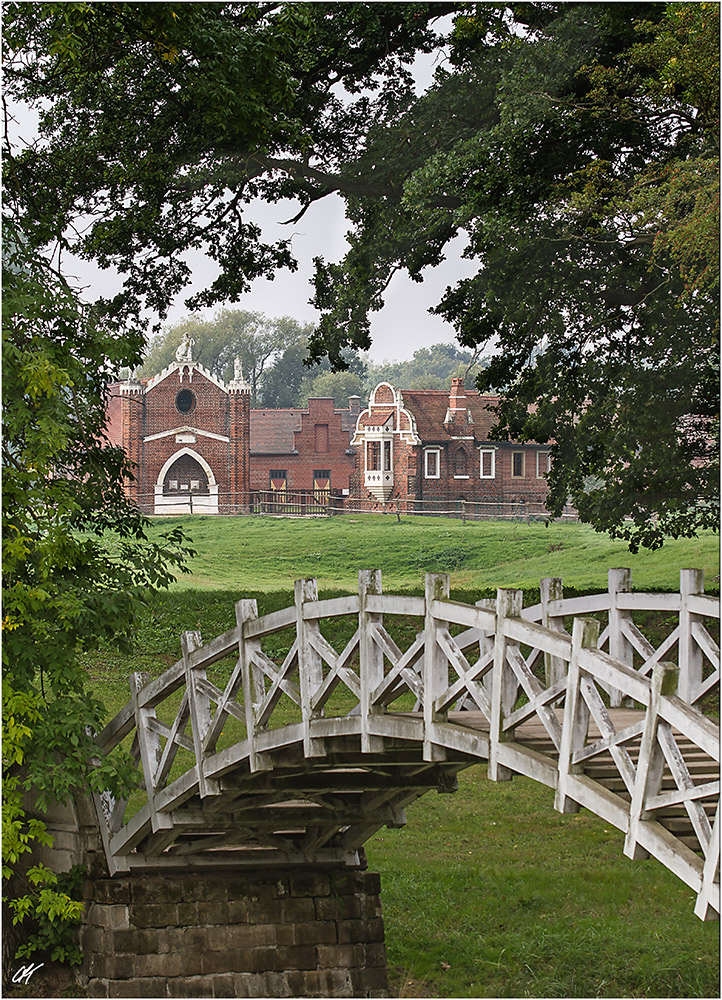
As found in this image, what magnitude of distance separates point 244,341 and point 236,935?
25.2 metres

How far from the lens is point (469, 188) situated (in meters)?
18.4

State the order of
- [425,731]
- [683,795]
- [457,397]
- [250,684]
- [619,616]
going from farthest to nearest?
[457,397], [250,684], [619,616], [425,731], [683,795]

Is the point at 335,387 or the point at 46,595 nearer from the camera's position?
the point at 46,595

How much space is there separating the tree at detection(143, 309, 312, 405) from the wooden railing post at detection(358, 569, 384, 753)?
23.8 m

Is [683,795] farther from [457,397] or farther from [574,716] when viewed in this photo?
[457,397]

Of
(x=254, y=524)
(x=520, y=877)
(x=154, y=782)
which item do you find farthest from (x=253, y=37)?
(x=254, y=524)

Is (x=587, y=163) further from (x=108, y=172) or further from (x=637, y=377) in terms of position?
(x=108, y=172)

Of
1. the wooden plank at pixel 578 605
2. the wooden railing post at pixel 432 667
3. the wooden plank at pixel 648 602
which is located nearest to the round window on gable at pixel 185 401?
the wooden plank at pixel 578 605

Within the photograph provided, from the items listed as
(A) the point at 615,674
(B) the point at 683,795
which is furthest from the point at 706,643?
(B) the point at 683,795

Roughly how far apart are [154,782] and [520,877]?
547 centimetres

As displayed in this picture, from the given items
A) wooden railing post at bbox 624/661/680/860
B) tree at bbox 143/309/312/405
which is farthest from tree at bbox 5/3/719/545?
tree at bbox 143/309/312/405

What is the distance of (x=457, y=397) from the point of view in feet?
113

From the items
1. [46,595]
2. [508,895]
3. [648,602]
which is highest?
[648,602]

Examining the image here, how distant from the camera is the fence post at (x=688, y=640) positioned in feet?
28.4
